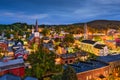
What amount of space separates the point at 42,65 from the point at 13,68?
5.54m

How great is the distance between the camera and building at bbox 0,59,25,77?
41.3 metres

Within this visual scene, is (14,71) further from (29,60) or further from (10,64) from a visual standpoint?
(29,60)

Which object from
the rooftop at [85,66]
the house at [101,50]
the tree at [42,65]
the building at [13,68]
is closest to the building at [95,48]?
the house at [101,50]

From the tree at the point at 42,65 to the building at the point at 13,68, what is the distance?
1287 millimetres

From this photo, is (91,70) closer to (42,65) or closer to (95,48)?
(42,65)

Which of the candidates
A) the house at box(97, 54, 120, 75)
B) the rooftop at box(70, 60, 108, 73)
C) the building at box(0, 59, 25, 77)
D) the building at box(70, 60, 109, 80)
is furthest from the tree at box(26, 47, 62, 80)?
the house at box(97, 54, 120, 75)

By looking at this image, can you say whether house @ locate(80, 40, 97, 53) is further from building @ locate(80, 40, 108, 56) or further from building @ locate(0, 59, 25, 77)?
building @ locate(0, 59, 25, 77)

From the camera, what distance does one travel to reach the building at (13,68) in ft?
136

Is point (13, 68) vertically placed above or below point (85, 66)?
above

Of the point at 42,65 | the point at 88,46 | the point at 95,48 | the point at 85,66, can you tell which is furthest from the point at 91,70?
the point at 88,46

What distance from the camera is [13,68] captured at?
42.0m

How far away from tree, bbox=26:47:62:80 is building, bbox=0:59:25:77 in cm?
129

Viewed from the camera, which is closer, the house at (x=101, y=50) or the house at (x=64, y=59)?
the house at (x=64, y=59)

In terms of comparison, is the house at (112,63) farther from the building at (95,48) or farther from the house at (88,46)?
the house at (88,46)
